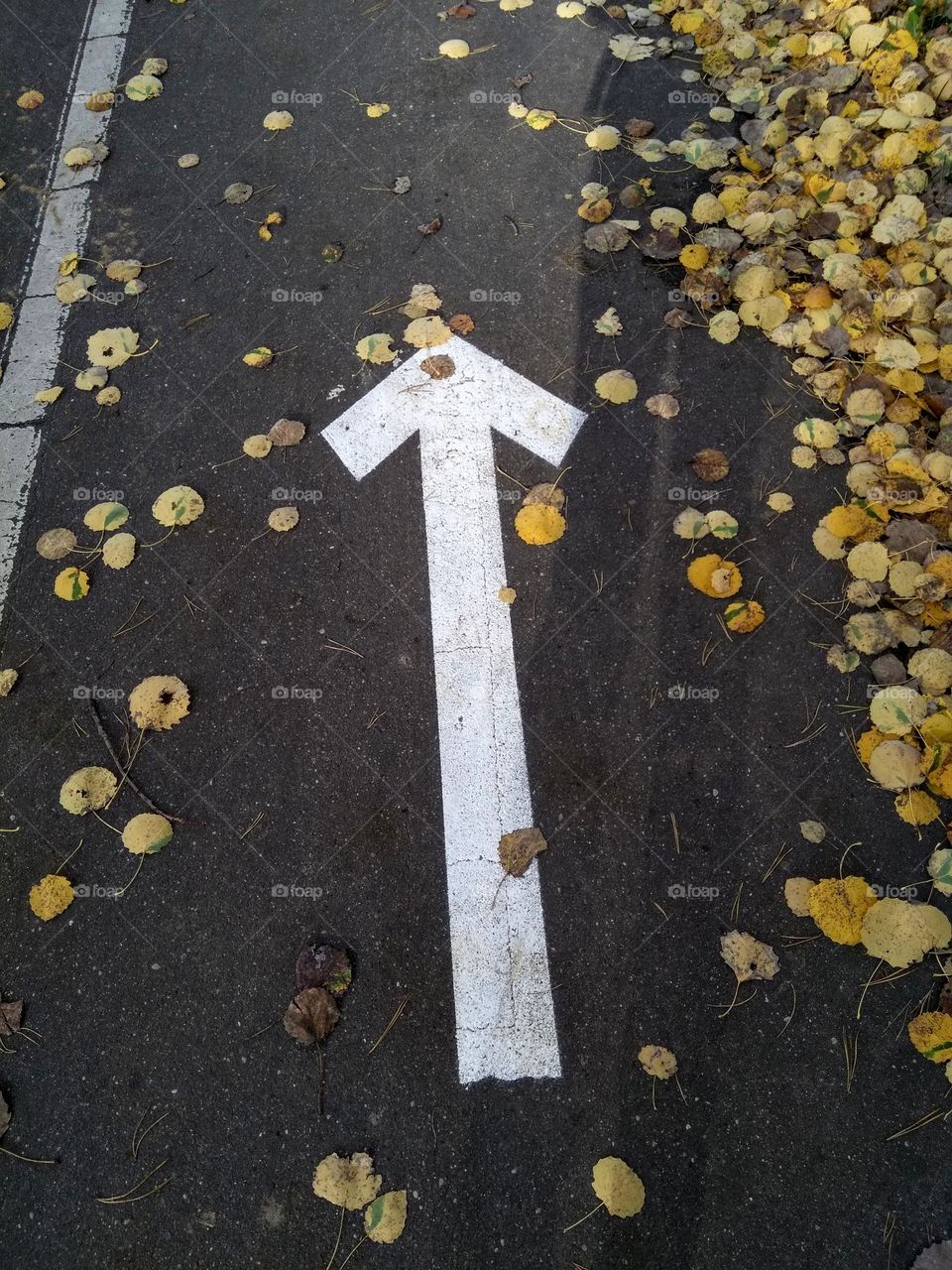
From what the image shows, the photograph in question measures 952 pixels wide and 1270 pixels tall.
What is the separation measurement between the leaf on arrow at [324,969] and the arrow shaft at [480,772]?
32 centimetres

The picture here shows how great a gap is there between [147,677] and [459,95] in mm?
3267

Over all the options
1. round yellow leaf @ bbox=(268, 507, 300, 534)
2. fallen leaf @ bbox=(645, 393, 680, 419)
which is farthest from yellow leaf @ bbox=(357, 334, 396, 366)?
fallen leaf @ bbox=(645, 393, 680, 419)

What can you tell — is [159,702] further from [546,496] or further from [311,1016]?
[546,496]

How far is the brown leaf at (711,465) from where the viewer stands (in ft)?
9.53

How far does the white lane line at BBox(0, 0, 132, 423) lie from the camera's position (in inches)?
130

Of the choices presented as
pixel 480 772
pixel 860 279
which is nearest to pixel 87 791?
pixel 480 772

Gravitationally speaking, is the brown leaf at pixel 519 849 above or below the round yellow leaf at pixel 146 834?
above

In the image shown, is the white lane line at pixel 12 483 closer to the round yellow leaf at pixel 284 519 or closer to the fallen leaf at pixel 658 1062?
the round yellow leaf at pixel 284 519

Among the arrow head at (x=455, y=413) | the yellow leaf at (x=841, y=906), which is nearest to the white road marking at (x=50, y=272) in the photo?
the arrow head at (x=455, y=413)

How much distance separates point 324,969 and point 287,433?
1944 millimetres

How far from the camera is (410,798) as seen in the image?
2.48 meters

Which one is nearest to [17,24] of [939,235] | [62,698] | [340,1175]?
[62,698]

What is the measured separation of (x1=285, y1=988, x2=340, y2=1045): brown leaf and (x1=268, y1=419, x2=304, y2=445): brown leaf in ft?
6.43

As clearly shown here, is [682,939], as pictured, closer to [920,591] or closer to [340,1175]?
[340,1175]
